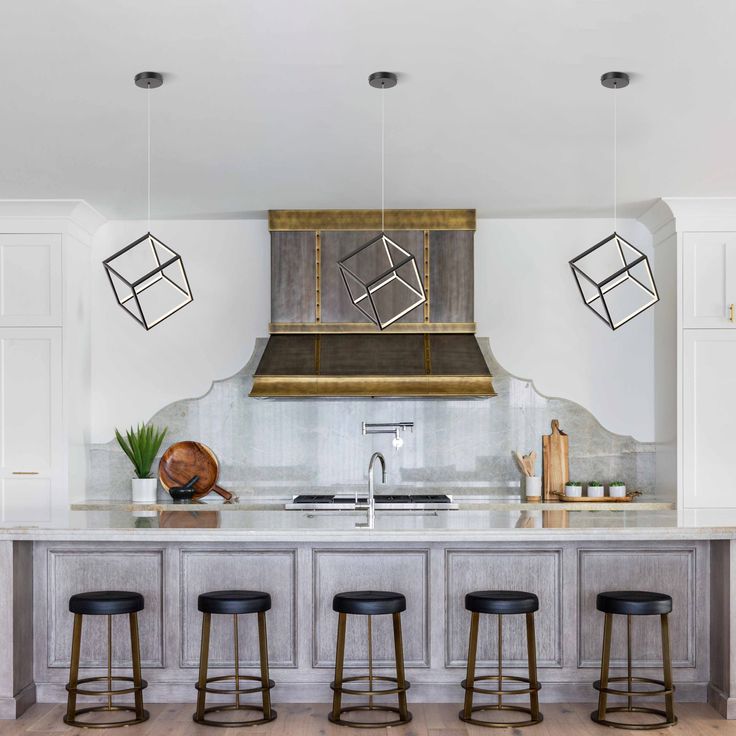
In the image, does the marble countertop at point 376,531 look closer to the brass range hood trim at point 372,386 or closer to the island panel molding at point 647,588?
the island panel molding at point 647,588

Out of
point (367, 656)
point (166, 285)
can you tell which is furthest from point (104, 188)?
point (367, 656)

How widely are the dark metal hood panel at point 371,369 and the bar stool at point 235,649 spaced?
1.93 meters

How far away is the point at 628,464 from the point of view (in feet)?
21.0

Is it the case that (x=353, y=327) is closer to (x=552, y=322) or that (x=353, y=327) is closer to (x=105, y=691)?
(x=552, y=322)

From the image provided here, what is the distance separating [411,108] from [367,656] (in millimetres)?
2453

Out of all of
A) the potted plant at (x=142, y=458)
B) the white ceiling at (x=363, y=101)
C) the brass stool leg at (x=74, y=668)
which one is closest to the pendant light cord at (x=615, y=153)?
the white ceiling at (x=363, y=101)

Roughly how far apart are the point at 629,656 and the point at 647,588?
14.7 inches

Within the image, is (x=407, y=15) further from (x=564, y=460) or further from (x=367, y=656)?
(x=564, y=460)

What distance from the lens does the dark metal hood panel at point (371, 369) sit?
19.2 feet

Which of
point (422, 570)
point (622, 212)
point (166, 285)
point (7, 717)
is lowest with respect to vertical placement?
point (7, 717)

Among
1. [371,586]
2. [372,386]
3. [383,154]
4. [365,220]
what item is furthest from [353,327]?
[371,586]

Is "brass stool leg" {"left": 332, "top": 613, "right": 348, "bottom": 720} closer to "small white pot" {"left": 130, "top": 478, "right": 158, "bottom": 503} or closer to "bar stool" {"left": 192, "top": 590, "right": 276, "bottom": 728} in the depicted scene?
"bar stool" {"left": 192, "top": 590, "right": 276, "bottom": 728}

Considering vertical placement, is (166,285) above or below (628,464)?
above

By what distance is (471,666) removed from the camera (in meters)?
4.07
